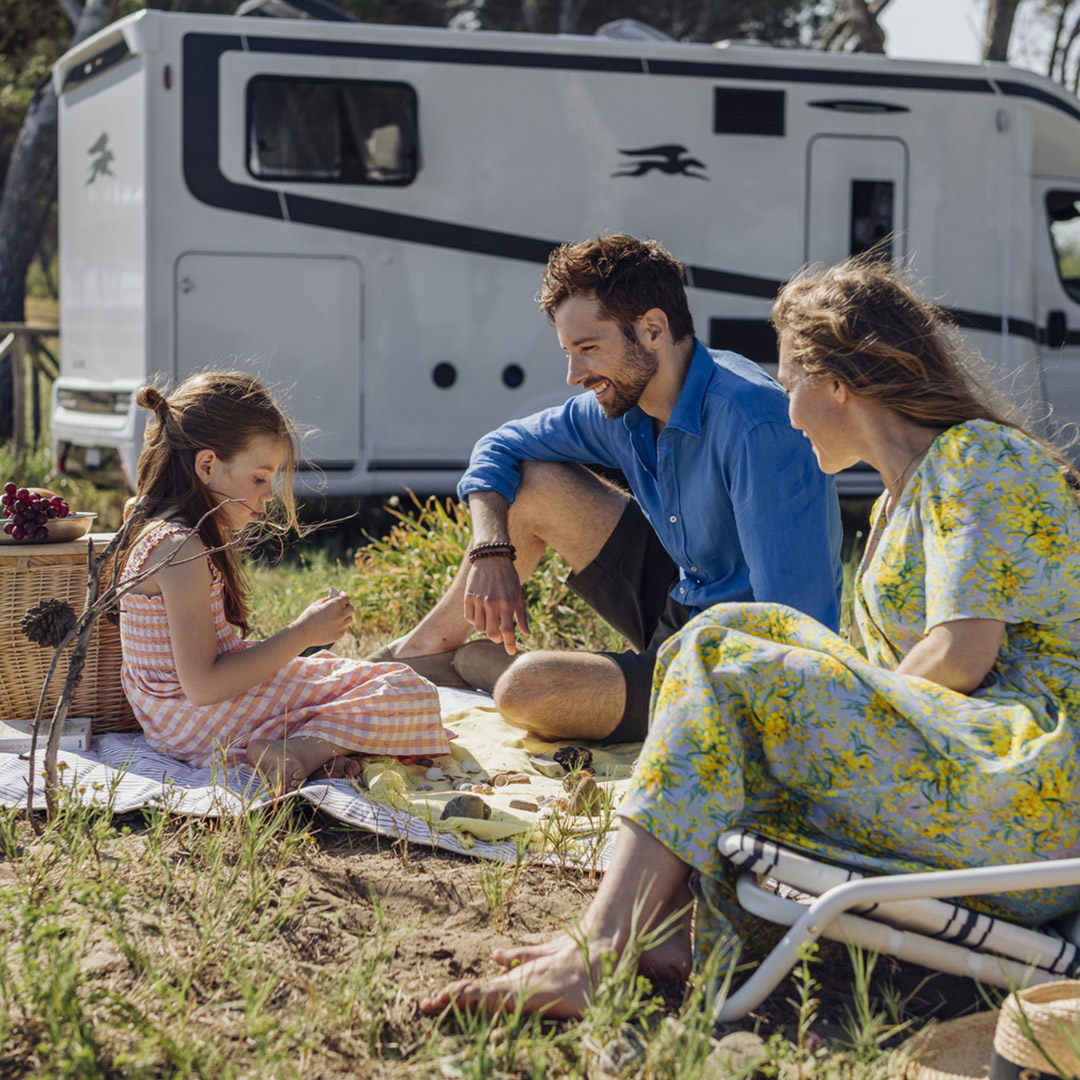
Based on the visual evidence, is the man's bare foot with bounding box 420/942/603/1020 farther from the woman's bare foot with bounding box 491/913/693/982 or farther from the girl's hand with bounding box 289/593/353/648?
the girl's hand with bounding box 289/593/353/648

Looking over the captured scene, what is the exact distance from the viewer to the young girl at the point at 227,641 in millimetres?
3027

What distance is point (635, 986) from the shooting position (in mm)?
1969

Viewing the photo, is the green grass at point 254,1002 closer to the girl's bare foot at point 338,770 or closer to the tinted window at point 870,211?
the girl's bare foot at point 338,770

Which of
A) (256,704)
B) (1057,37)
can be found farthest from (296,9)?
(1057,37)

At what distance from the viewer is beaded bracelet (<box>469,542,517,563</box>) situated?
3.45 m

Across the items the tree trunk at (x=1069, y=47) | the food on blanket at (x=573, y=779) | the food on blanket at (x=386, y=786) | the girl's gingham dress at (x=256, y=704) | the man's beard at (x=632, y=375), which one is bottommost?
the food on blanket at (x=573, y=779)

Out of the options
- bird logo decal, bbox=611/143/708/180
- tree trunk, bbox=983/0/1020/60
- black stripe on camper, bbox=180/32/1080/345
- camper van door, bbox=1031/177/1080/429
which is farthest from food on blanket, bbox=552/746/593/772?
tree trunk, bbox=983/0/1020/60

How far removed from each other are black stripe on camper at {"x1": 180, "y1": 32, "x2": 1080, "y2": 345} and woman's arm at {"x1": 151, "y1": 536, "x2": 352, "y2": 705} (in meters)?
3.93

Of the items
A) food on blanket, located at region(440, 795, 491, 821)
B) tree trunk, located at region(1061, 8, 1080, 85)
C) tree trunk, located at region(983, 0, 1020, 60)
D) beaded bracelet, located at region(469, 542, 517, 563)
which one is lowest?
food on blanket, located at region(440, 795, 491, 821)

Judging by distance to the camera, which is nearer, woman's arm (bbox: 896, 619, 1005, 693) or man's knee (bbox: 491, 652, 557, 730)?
woman's arm (bbox: 896, 619, 1005, 693)

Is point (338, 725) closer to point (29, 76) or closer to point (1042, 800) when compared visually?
point (1042, 800)

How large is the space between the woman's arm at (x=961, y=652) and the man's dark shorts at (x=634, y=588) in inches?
62.3

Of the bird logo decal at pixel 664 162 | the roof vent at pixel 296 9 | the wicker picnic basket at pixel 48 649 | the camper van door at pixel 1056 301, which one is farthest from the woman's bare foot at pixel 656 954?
the camper van door at pixel 1056 301

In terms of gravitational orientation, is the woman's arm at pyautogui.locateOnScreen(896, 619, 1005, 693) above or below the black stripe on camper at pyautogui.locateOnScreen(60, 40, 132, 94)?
below
